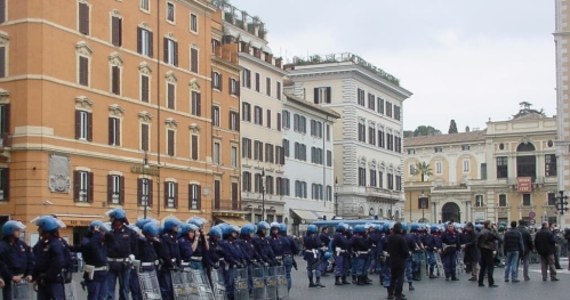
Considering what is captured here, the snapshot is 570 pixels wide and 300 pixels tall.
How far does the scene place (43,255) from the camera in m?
16.7

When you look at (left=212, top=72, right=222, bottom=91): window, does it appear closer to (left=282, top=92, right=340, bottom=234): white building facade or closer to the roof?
(left=282, top=92, right=340, bottom=234): white building facade

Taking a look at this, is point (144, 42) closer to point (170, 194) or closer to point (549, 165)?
point (170, 194)

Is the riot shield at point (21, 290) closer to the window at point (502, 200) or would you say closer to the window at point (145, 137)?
the window at point (145, 137)

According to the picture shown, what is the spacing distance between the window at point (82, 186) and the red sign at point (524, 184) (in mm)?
70728

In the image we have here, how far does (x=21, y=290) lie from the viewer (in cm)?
1742

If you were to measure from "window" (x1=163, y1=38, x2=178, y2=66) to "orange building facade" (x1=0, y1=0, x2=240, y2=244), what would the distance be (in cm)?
6

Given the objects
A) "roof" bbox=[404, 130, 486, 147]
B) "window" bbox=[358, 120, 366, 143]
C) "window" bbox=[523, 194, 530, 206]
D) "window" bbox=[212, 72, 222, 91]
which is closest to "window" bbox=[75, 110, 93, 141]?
"window" bbox=[212, 72, 222, 91]

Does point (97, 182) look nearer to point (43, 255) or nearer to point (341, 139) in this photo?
point (43, 255)

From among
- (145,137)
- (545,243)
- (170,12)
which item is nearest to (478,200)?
(170,12)

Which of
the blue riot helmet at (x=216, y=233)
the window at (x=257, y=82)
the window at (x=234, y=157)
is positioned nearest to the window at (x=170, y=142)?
the window at (x=234, y=157)

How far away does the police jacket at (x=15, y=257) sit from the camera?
16.6 meters

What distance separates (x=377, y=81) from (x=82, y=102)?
158 ft

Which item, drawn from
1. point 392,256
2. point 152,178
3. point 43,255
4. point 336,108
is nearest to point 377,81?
point 336,108

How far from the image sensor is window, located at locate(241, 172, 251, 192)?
2629 inches
